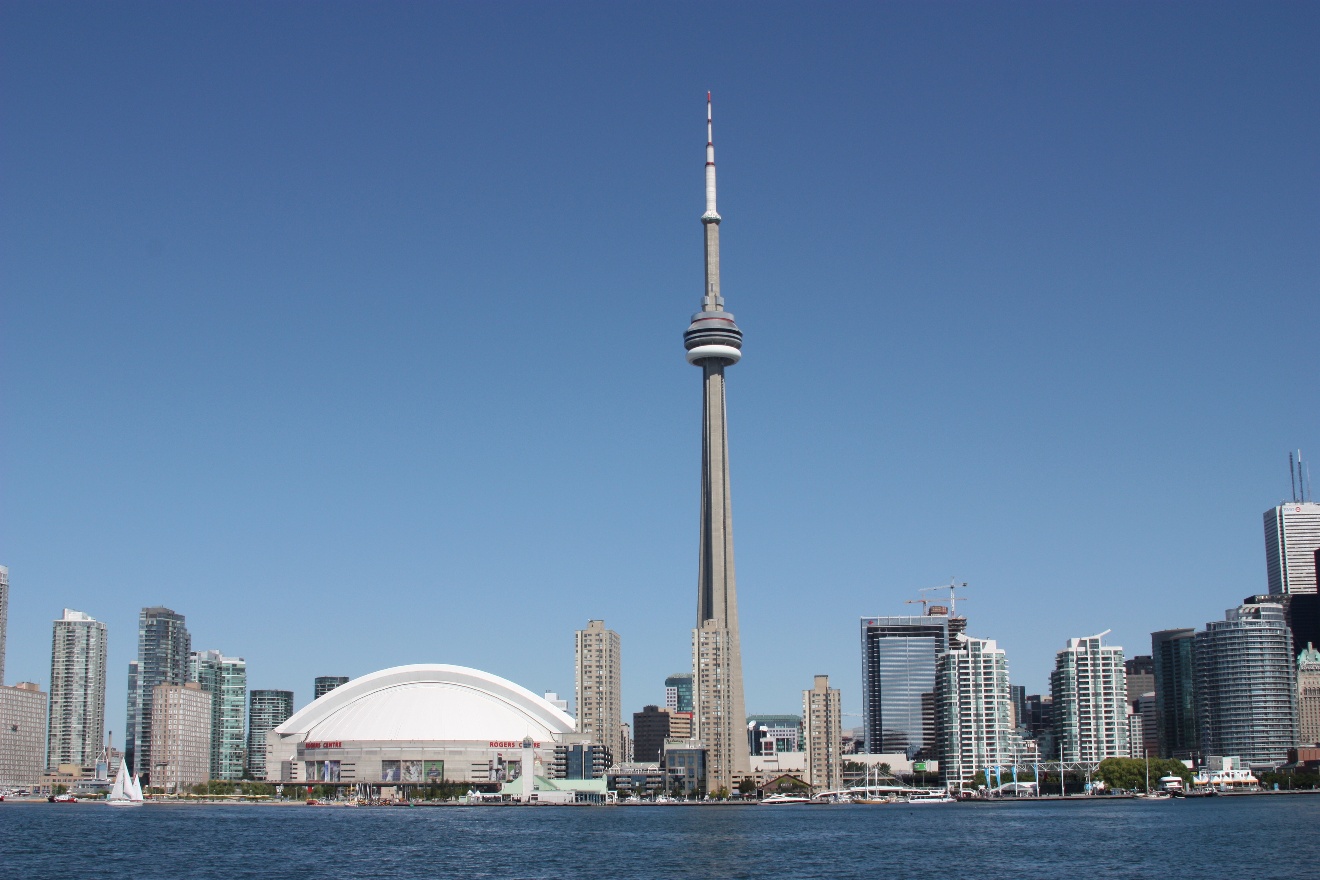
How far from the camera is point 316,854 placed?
348 feet

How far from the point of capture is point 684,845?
11400cm

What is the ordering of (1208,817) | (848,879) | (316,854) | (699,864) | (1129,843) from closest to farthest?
1. (848,879)
2. (699,864)
3. (316,854)
4. (1129,843)
5. (1208,817)

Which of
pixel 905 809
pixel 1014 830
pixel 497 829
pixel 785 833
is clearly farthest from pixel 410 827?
pixel 905 809

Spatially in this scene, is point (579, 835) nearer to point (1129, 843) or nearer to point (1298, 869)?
point (1129, 843)

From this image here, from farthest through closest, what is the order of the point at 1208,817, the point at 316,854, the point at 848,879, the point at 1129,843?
1. the point at 1208,817
2. the point at 1129,843
3. the point at 316,854
4. the point at 848,879

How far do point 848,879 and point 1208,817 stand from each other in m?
81.2

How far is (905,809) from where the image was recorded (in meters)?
200

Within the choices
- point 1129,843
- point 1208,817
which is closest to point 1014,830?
point 1129,843

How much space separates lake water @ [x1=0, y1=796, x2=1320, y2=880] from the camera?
91375 mm

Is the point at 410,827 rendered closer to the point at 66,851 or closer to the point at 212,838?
the point at 212,838

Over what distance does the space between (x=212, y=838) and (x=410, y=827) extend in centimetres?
2240

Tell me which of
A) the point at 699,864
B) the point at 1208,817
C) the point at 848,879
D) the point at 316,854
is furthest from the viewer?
the point at 1208,817

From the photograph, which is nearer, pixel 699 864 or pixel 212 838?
pixel 699 864

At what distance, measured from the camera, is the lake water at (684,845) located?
300 feet
